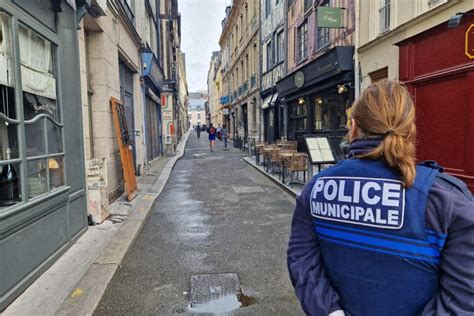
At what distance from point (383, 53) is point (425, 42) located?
5.35 feet

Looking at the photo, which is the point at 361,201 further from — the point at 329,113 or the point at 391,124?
the point at 329,113

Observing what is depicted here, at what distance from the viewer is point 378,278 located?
3.97 feet

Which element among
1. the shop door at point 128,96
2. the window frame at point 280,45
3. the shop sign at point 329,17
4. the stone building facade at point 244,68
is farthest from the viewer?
the stone building facade at point 244,68

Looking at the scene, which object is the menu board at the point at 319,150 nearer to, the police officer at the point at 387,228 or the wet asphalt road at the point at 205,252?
the wet asphalt road at the point at 205,252

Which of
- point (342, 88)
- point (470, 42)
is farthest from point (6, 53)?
point (342, 88)

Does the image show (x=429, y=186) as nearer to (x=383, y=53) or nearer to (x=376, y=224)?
(x=376, y=224)

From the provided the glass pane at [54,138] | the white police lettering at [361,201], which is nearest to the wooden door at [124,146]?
the glass pane at [54,138]

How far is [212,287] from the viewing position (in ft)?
11.5

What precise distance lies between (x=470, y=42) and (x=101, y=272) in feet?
22.9

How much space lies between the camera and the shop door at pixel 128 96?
30.1ft

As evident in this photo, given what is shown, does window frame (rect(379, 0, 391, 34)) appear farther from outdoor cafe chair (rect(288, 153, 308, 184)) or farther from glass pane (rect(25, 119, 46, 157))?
glass pane (rect(25, 119, 46, 157))

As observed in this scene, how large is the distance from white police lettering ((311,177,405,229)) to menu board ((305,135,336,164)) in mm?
6043

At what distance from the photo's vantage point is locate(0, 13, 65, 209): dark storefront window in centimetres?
319

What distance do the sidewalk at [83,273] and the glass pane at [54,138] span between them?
127 cm
